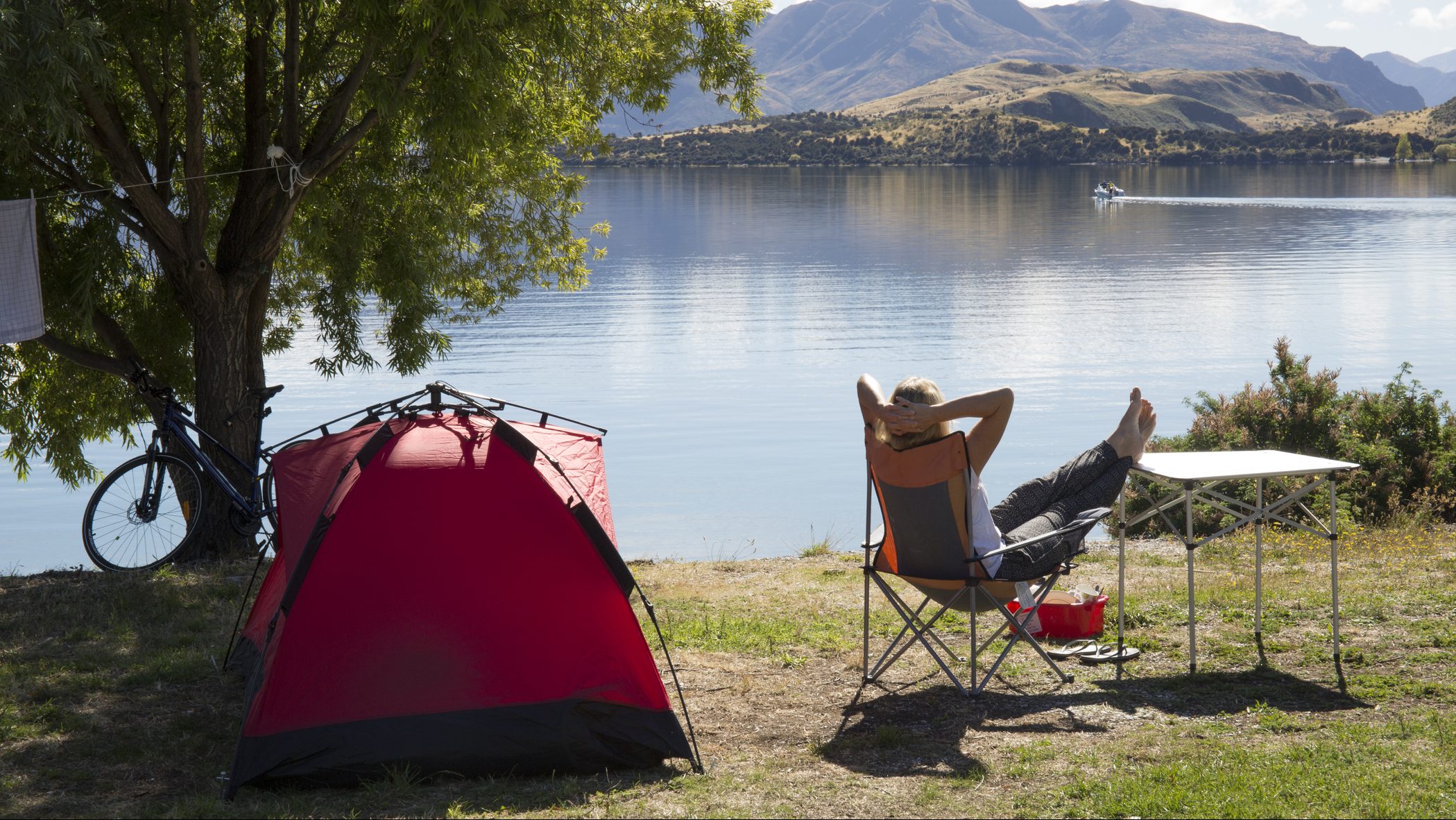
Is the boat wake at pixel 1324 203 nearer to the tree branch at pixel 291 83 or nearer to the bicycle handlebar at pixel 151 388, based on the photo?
the tree branch at pixel 291 83

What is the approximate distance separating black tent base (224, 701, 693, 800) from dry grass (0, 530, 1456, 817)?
0.31 ft

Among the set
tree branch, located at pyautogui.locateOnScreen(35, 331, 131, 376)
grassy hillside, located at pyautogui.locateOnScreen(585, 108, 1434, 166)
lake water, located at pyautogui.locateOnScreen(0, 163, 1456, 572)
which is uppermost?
grassy hillside, located at pyautogui.locateOnScreen(585, 108, 1434, 166)

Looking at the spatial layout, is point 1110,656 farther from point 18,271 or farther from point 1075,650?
point 18,271

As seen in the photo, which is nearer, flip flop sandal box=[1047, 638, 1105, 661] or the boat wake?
flip flop sandal box=[1047, 638, 1105, 661]

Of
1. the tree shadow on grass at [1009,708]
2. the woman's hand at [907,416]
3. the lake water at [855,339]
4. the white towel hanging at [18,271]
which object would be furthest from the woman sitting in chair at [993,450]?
the lake water at [855,339]

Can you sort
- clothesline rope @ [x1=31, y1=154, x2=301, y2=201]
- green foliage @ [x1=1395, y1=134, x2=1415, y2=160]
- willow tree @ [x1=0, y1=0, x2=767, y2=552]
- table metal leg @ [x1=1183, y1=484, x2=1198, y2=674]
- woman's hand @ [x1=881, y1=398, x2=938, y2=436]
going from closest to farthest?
woman's hand @ [x1=881, y1=398, x2=938, y2=436]
table metal leg @ [x1=1183, y1=484, x2=1198, y2=674]
willow tree @ [x1=0, y1=0, x2=767, y2=552]
clothesline rope @ [x1=31, y1=154, x2=301, y2=201]
green foliage @ [x1=1395, y1=134, x2=1415, y2=160]

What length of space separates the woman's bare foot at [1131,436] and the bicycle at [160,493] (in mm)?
5531

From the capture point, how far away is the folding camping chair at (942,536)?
5.59 meters

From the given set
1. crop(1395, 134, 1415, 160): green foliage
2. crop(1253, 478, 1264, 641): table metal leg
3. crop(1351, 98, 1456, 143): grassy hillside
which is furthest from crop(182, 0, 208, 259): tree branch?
crop(1351, 98, 1456, 143): grassy hillside

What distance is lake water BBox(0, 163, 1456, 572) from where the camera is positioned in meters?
18.5

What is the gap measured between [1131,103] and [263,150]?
16245 cm

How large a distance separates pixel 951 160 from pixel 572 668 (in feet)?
391

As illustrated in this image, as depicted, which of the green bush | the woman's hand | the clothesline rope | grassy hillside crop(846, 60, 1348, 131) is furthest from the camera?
grassy hillside crop(846, 60, 1348, 131)

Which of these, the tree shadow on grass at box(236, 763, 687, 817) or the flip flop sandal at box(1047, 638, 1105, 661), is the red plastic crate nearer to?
the flip flop sandal at box(1047, 638, 1105, 661)
